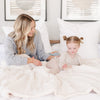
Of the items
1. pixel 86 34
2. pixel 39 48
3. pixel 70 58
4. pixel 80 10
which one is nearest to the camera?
pixel 70 58

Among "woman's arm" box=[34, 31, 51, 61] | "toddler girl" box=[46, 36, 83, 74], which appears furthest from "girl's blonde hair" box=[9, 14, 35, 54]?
"toddler girl" box=[46, 36, 83, 74]

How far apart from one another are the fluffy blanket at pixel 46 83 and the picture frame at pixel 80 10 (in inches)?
59.5

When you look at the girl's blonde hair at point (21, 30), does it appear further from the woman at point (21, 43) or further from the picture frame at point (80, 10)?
the picture frame at point (80, 10)

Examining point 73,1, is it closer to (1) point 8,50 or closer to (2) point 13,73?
(1) point 8,50

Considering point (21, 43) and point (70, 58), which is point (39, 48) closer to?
point (21, 43)

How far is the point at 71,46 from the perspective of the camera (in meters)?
1.98

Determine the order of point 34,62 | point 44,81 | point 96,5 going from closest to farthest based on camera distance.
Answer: point 44,81, point 34,62, point 96,5

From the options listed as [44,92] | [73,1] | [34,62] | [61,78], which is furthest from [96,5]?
[44,92]

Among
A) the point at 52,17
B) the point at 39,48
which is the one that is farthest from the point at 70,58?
the point at 52,17

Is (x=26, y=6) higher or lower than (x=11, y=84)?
higher

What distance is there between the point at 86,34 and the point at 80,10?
58 cm

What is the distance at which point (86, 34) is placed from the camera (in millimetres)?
2611

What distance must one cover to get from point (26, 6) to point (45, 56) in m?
1.11

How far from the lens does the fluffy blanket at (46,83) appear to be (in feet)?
4.17
